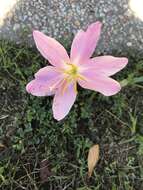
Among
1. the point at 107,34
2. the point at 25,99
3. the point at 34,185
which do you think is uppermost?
the point at 107,34

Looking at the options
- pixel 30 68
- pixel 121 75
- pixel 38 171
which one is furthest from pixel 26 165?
pixel 121 75

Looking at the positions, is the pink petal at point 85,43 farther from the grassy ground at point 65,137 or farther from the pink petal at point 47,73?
the grassy ground at point 65,137

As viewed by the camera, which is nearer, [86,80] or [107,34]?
[86,80]

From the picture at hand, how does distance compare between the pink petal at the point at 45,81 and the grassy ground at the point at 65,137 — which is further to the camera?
the grassy ground at the point at 65,137

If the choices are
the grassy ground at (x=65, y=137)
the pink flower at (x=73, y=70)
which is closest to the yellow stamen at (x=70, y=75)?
the pink flower at (x=73, y=70)

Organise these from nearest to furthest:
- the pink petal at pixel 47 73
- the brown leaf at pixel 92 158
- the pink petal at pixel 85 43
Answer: the pink petal at pixel 85 43 → the pink petal at pixel 47 73 → the brown leaf at pixel 92 158

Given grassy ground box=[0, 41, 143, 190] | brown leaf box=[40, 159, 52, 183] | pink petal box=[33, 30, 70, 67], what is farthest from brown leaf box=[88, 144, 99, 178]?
pink petal box=[33, 30, 70, 67]

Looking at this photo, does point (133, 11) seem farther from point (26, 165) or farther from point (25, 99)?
point (26, 165)
